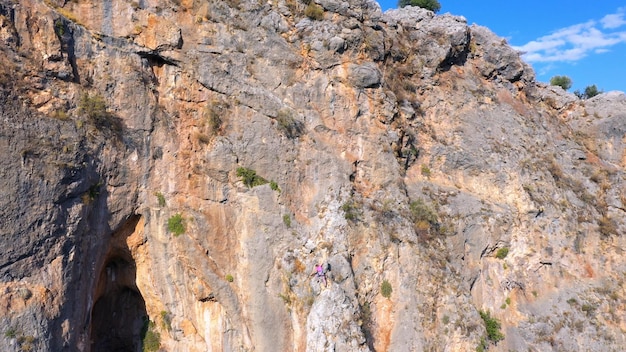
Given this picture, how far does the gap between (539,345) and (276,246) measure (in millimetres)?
10596

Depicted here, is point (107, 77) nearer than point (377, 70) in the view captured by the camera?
Yes

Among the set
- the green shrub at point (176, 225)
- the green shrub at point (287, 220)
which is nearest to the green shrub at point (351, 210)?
the green shrub at point (287, 220)

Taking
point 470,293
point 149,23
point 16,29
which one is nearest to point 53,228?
point 16,29

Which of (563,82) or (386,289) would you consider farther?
(563,82)

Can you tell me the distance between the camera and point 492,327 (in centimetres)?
1570

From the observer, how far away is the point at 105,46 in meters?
13.7

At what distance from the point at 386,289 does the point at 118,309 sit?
957cm

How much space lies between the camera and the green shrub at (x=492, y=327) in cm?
1550

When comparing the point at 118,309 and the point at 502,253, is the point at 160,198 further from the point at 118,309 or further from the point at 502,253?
the point at 502,253

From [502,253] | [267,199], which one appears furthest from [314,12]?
[502,253]

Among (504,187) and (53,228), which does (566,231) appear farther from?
(53,228)

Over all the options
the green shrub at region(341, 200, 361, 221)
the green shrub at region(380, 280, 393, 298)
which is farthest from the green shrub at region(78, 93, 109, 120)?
the green shrub at region(380, 280, 393, 298)

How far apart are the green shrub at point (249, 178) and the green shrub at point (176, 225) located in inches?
93.4

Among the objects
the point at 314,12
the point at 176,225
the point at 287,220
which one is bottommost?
the point at 176,225
